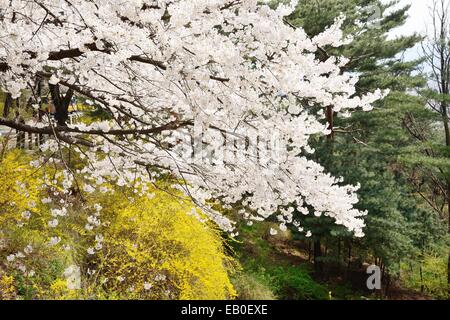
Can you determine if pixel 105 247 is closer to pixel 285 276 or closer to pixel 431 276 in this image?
pixel 285 276

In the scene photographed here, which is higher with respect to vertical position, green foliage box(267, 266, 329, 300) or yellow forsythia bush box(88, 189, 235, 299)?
yellow forsythia bush box(88, 189, 235, 299)

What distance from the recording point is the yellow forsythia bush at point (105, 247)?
15.7 feet

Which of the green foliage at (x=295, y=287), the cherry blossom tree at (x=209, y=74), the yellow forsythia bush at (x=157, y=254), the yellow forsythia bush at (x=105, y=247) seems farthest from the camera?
the green foliage at (x=295, y=287)

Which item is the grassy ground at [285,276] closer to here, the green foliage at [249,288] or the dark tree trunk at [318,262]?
the green foliage at [249,288]

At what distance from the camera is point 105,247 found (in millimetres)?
5812

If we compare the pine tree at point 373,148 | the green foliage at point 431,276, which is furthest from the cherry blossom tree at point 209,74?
the green foliage at point 431,276

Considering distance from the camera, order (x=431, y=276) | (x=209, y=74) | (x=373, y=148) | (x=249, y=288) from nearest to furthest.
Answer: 1. (x=209, y=74)
2. (x=249, y=288)
3. (x=373, y=148)
4. (x=431, y=276)

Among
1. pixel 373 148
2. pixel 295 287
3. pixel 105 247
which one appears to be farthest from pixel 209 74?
pixel 373 148

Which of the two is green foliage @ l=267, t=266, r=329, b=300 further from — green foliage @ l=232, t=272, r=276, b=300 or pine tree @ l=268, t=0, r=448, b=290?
green foliage @ l=232, t=272, r=276, b=300

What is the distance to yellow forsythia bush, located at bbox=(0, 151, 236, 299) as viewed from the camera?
478 cm

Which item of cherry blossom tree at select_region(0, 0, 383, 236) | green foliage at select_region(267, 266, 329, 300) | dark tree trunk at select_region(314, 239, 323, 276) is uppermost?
cherry blossom tree at select_region(0, 0, 383, 236)

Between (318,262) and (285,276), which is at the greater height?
(318,262)

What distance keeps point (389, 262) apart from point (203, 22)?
36.1 ft

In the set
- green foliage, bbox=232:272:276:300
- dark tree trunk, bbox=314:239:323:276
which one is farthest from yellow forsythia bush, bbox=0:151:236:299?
dark tree trunk, bbox=314:239:323:276
